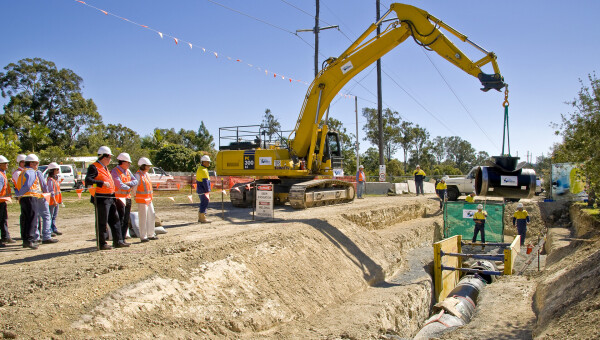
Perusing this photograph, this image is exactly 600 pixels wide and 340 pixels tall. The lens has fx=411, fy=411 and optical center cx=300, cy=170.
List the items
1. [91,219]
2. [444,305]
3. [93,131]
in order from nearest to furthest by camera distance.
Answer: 1. [444,305]
2. [91,219]
3. [93,131]

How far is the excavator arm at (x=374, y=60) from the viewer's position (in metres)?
10.5

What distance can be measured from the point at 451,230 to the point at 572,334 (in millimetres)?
11125

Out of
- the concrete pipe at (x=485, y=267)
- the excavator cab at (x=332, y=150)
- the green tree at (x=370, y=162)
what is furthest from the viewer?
the green tree at (x=370, y=162)

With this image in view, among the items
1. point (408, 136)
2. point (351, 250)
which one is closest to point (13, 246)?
point (351, 250)

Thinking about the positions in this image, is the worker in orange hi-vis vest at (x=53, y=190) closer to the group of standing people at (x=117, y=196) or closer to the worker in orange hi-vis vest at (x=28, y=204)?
A: the worker in orange hi-vis vest at (x=28, y=204)

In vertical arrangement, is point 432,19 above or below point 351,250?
above

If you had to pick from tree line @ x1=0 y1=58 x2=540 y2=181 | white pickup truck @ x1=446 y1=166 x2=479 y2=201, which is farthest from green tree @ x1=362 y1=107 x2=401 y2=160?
white pickup truck @ x1=446 y1=166 x2=479 y2=201

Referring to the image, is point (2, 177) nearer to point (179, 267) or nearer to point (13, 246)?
point (13, 246)

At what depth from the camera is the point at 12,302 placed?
485 centimetres

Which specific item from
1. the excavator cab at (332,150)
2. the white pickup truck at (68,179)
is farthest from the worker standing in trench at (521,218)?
the white pickup truck at (68,179)

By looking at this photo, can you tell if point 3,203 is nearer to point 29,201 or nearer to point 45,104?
point 29,201

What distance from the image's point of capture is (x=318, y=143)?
14.8 metres

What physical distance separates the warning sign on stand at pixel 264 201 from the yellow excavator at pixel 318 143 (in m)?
1.94

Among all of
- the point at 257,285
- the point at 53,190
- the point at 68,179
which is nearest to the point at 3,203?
the point at 53,190
